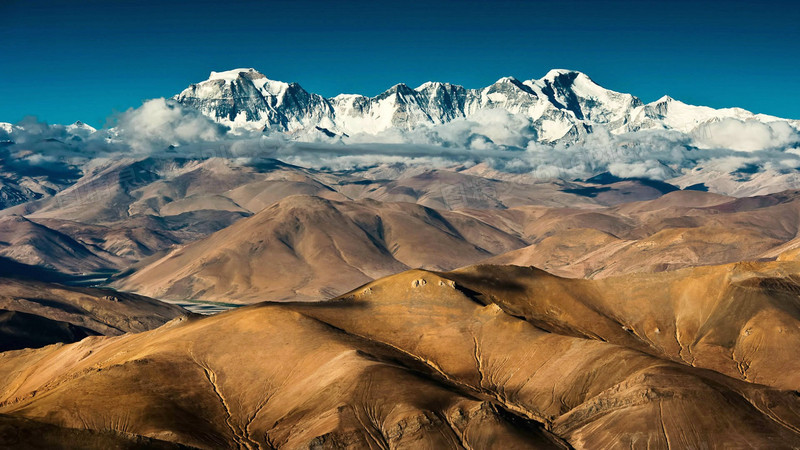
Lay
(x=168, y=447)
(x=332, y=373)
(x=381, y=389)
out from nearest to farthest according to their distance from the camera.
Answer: (x=168, y=447) → (x=381, y=389) → (x=332, y=373)

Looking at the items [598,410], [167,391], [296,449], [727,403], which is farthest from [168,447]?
[727,403]

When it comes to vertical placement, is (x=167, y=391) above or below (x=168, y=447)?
below

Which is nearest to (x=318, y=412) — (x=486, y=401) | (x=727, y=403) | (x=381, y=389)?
(x=381, y=389)

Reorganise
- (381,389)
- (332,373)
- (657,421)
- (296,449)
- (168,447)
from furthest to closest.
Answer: (332,373) → (381,389) → (657,421) → (296,449) → (168,447)

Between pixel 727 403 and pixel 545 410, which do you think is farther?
pixel 545 410

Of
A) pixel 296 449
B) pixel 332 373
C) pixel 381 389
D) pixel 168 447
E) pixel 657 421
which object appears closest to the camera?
pixel 168 447

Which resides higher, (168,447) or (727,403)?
(168,447)

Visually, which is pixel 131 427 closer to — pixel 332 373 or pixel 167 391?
pixel 167 391

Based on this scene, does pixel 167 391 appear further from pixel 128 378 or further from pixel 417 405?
pixel 417 405

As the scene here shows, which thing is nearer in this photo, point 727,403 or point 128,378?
point 727,403
